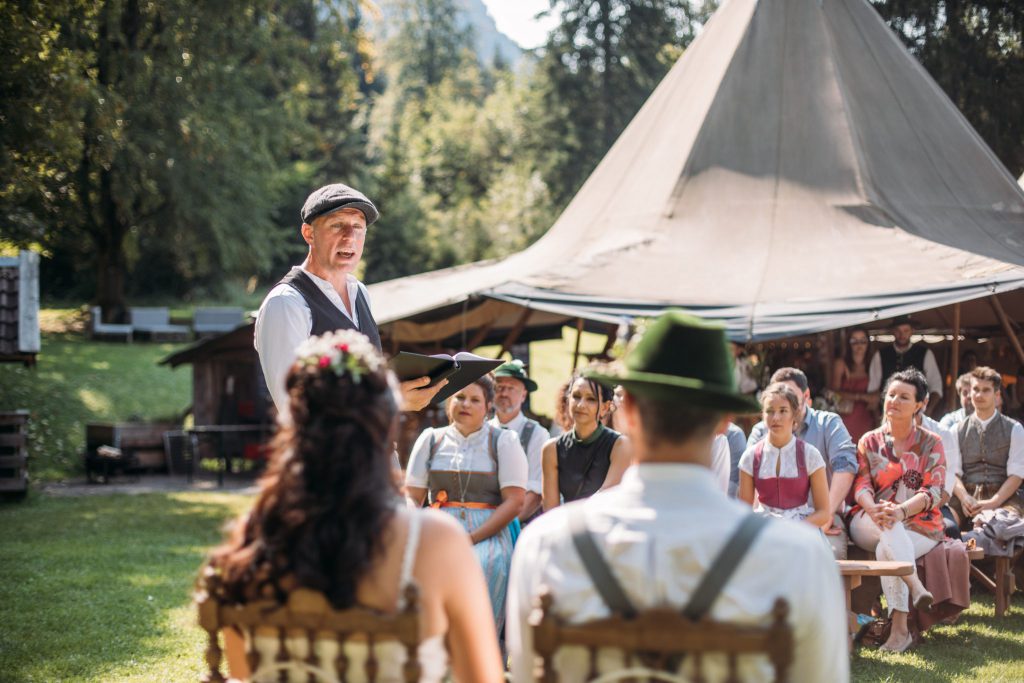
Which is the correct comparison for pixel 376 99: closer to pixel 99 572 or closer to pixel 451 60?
pixel 451 60

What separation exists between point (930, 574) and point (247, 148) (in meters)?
18.2

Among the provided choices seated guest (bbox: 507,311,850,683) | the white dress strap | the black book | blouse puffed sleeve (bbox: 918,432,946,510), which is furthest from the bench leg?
the white dress strap

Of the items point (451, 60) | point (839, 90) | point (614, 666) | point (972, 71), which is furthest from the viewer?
point (451, 60)

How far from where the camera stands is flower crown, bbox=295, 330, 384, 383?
7.07ft

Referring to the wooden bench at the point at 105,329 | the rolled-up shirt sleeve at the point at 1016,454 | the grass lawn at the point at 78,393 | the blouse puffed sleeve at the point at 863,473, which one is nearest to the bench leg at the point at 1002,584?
the rolled-up shirt sleeve at the point at 1016,454

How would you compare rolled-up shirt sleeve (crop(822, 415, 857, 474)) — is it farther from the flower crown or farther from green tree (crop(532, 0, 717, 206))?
green tree (crop(532, 0, 717, 206))

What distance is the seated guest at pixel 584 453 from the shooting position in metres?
5.22

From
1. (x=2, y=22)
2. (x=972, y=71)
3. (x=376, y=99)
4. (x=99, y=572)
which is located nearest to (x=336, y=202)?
(x=99, y=572)

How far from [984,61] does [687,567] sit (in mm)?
16330

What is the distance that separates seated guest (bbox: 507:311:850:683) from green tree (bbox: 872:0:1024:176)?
15.7 metres

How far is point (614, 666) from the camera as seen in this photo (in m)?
2.01

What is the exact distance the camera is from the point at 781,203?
1051 cm

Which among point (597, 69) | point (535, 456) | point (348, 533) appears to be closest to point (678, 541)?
point (348, 533)

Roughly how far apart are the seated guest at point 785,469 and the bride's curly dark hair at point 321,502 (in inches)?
155
